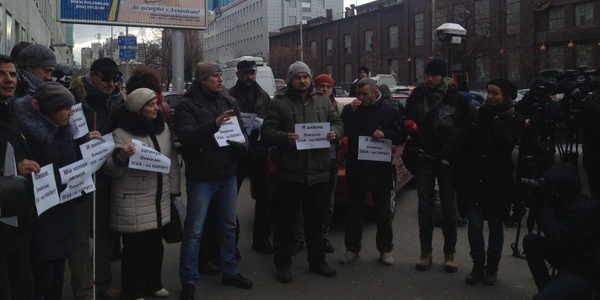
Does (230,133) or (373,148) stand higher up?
(230,133)

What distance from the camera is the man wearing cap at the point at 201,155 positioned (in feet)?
15.9

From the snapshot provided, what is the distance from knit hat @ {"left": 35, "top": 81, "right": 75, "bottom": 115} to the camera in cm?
393

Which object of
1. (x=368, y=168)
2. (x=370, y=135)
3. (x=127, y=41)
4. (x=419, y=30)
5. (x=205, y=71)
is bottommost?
(x=368, y=168)

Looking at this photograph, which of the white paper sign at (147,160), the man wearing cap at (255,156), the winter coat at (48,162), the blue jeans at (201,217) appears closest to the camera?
the winter coat at (48,162)

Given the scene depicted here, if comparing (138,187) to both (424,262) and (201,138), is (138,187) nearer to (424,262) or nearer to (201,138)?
(201,138)

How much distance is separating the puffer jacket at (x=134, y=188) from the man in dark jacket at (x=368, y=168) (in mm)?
2100

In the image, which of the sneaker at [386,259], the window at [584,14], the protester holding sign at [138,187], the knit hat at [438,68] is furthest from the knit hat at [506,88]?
the window at [584,14]

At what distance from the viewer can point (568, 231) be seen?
3930mm

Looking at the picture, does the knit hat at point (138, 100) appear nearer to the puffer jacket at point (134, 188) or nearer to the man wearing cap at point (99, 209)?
the puffer jacket at point (134, 188)

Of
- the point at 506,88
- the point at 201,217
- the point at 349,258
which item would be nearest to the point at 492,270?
the point at 349,258

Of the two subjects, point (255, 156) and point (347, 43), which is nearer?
point (255, 156)

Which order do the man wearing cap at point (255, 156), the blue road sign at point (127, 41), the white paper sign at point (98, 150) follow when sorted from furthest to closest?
1. the blue road sign at point (127, 41)
2. the man wearing cap at point (255, 156)
3. the white paper sign at point (98, 150)

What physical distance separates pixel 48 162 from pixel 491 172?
12.4ft

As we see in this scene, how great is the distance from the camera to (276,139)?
539cm
